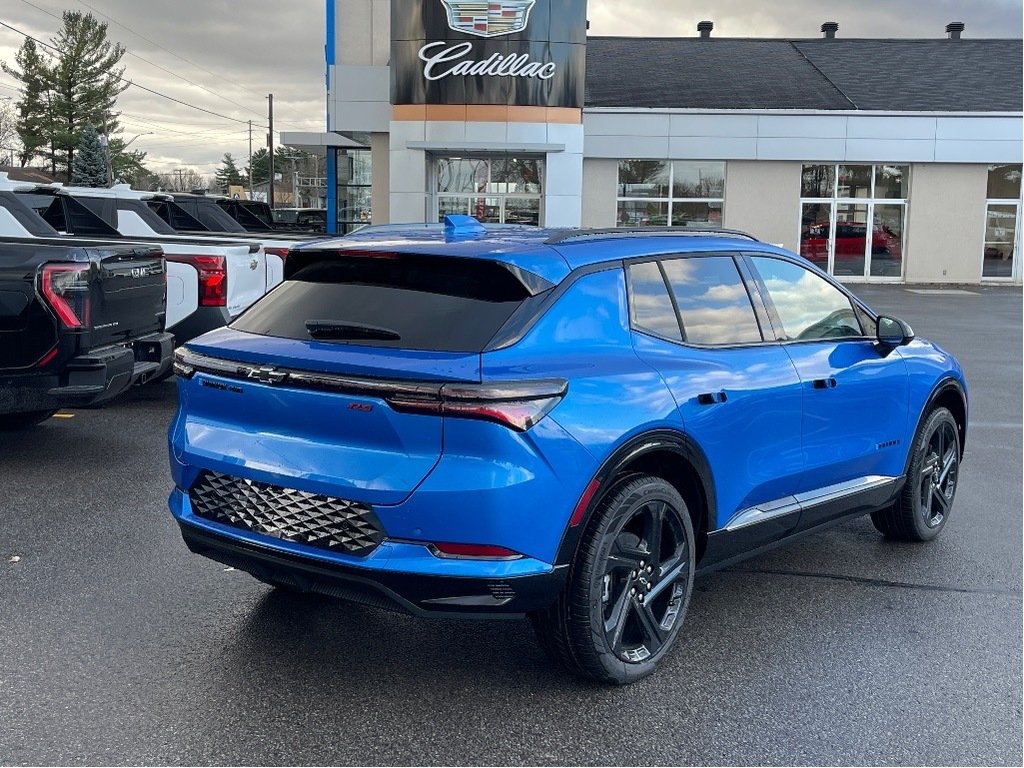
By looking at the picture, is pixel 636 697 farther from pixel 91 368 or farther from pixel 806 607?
pixel 91 368

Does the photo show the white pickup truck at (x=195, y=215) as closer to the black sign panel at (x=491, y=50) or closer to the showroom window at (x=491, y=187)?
the black sign panel at (x=491, y=50)

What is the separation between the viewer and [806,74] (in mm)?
32156

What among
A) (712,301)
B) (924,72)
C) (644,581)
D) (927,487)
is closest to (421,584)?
(644,581)

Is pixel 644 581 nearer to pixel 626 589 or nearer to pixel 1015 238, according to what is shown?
pixel 626 589

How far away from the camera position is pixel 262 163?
135 meters

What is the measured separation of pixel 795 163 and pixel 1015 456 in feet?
71.3

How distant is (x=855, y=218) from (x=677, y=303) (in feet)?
88.0

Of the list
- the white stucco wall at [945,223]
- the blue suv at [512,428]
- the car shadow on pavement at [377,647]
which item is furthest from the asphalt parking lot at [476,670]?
the white stucco wall at [945,223]

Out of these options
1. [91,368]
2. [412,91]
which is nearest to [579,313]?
[91,368]

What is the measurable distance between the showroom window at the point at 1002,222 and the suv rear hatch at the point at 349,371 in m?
28.9

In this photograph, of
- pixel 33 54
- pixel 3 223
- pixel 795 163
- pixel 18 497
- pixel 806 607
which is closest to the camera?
pixel 806 607

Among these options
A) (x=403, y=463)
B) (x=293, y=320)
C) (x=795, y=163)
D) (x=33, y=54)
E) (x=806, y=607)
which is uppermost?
(x=33, y=54)

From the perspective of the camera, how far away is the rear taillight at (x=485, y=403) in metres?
3.34

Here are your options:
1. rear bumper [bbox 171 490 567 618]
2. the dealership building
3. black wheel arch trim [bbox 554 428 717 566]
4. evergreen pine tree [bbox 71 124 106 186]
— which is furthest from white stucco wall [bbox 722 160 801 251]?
evergreen pine tree [bbox 71 124 106 186]
